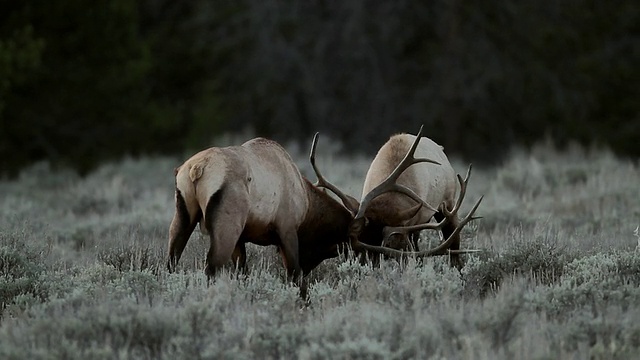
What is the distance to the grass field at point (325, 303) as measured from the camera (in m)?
5.88

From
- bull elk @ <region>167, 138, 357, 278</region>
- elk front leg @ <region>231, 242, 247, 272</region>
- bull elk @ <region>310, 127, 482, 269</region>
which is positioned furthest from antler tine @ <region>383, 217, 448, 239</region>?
elk front leg @ <region>231, 242, 247, 272</region>

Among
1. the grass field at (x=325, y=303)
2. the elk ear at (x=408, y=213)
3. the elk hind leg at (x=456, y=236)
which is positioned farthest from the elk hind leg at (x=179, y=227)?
the elk hind leg at (x=456, y=236)

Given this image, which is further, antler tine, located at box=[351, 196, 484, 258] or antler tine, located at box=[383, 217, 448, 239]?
antler tine, located at box=[383, 217, 448, 239]

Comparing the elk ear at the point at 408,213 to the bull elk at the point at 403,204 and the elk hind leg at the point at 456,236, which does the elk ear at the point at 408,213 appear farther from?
the elk hind leg at the point at 456,236

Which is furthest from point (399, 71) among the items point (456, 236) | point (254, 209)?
point (254, 209)

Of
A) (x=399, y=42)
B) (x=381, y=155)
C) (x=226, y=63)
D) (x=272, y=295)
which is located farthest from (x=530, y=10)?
(x=272, y=295)

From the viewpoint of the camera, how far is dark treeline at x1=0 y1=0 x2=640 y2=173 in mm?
25609

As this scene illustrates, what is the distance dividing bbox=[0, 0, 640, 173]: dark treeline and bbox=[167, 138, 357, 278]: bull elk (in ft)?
50.1

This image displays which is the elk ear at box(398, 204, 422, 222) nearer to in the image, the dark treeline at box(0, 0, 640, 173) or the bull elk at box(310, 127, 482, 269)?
the bull elk at box(310, 127, 482, 269)

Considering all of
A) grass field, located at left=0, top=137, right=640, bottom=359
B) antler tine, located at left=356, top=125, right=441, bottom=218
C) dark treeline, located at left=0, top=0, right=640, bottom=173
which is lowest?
grass field, located at left=0, top=137, right=640, bottom=359

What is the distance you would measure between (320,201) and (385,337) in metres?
3.08

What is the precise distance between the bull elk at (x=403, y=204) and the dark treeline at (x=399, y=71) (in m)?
14.8

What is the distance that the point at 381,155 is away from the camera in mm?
9602

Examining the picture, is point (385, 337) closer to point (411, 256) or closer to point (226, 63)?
point (411, 256)
